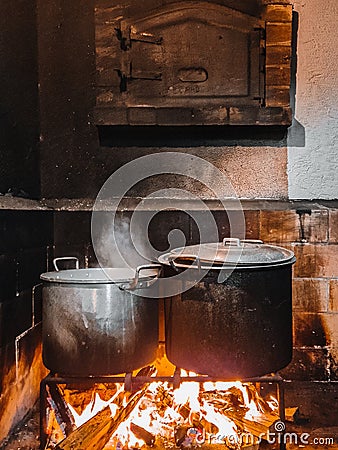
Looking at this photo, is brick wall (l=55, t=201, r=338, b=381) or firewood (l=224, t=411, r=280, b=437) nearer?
firewood (l=224, t=411, r=280, b=437)

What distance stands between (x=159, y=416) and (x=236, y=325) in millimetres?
640

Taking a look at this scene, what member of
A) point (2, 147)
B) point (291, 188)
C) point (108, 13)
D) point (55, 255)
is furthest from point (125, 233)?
point (108, 13)

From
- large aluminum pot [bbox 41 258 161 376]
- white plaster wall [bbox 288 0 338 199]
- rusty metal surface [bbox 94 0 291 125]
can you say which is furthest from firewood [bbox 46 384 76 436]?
white plaster wall [bbox 288 0 338 199]

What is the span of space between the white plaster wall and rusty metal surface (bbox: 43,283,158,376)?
3.98 ft

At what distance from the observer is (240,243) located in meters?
2.04

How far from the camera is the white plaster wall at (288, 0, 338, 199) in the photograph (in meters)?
2.52

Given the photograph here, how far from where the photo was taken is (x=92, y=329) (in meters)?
1.87

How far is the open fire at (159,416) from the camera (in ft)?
6.36

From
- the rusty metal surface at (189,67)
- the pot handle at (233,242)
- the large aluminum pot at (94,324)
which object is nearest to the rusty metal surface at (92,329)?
the large aluminum pot at (94,324)

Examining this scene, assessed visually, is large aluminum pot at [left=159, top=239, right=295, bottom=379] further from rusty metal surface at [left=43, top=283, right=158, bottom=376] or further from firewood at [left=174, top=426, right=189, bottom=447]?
firewood at [left=174, top=426, right=189, bottom=447]

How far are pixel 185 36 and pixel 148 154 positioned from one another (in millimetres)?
648

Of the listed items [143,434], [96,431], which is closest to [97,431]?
[96,431]

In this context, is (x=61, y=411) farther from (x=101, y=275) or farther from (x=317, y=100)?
(x=317, y=100)

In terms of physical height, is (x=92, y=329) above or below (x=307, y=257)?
below
